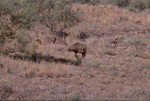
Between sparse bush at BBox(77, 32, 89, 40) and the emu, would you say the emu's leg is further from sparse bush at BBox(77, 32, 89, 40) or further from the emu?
sparse bush at BBox(77, 32, 89, 40)

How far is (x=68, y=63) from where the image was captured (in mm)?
19062

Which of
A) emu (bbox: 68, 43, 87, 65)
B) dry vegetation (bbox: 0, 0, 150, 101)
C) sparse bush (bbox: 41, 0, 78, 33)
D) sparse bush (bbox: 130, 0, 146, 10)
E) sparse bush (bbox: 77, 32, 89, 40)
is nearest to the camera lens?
dry vegetation (bbox: 0, 0, 150, 101)

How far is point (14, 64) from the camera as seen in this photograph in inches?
687

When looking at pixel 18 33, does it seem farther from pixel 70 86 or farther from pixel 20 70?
pixel 70 86

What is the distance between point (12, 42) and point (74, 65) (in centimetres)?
315

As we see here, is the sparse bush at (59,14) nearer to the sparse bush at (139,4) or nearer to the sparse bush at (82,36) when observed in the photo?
the sparse bush at (82,36)

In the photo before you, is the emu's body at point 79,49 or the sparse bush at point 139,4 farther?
the sparse bush at point 139,4

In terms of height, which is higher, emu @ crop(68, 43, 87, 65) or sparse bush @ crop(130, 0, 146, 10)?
emu @ crop(68, 43, 87, 65)

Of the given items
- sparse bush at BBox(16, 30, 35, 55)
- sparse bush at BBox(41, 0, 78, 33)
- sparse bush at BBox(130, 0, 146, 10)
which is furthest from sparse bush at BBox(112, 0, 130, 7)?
sparse bush at BBox(16, 30, 35, 55)

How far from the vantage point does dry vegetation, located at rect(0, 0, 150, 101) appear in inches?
548

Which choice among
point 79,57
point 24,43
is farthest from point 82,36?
point 24,43

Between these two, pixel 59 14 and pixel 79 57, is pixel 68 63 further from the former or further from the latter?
pixel 59 14

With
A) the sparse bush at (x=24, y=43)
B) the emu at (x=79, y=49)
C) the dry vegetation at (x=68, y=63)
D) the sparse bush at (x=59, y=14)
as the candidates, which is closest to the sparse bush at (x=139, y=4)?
the dry vegetation at (x=68, y=63)

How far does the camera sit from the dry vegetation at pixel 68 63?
13.9 meters
